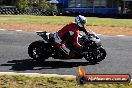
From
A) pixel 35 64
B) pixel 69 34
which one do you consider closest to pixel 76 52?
pixel 69 34

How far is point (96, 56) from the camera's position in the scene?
38.3 ft

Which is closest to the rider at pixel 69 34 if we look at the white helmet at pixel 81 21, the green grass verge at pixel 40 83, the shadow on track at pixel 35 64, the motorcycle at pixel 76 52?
the white helmet at pixel 81 21

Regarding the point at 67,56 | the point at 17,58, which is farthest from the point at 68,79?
the point at 17,58

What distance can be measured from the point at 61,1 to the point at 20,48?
4414cm

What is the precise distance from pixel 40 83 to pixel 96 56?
3580 millimetres

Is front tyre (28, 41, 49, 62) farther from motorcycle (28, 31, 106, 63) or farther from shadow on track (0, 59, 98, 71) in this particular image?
shadow on track (0, 59, 98, 71)

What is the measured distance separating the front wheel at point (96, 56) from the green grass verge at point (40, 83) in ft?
9.44

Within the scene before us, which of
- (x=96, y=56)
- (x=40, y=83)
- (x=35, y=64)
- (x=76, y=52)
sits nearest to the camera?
(x=40, y=83)

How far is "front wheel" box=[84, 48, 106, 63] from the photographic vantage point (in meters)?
11.6

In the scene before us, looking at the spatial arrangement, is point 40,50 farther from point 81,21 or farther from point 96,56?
point 96,56

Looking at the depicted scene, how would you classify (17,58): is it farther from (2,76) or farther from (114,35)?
(114,35)

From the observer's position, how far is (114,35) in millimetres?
20516

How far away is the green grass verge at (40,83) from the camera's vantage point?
8258mm

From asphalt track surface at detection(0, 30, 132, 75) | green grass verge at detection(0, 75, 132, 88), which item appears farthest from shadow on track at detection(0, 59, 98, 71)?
green grass verge at detection(0, 75, 132, 88)
